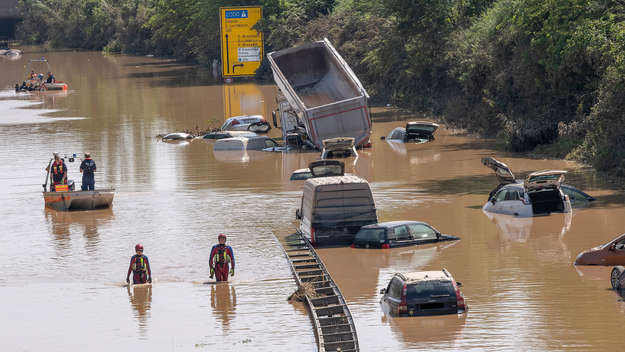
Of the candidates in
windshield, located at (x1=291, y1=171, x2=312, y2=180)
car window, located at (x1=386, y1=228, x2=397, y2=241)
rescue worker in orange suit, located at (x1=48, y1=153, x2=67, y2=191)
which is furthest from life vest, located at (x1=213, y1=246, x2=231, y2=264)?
windshield, located at (x1=291, y1=171, x2=312, y2=180)

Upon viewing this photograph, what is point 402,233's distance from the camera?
1115 inches

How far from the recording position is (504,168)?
33.3 m

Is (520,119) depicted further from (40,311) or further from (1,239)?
(40,311)

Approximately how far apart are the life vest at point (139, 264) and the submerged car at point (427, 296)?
7216 millimetres

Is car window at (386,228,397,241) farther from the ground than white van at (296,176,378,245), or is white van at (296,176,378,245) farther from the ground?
white van at (296,176,378,245)

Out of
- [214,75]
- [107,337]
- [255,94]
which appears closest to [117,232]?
[107,337]

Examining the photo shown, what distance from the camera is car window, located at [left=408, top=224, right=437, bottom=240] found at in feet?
93.4

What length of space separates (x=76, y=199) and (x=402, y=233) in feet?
45.0

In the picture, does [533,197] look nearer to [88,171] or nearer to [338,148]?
[88,171]

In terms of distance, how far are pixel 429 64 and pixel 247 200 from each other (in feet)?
93.5

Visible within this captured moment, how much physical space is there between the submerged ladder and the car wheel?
19.9 feet

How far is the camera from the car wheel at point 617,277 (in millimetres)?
22520

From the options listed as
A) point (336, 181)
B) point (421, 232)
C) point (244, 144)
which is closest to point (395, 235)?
point (421, 232)

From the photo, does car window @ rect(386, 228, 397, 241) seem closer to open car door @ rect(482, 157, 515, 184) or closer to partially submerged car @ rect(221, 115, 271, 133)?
open car door @ rect(482, 157, 515, 184)
